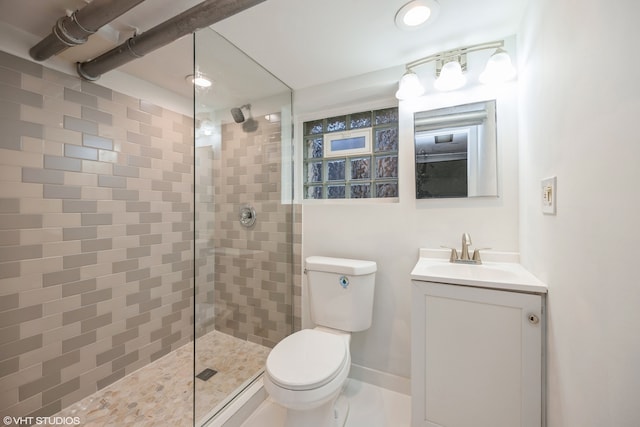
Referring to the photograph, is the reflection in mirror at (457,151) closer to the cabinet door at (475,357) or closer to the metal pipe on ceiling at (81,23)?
the cabinet door at (475,357)

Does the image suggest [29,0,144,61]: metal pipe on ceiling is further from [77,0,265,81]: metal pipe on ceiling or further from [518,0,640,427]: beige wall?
[518,0,640,427]: beige wall

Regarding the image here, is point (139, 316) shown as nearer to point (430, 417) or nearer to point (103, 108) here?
point (103, 108)

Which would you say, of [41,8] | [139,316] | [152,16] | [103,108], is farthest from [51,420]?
[152,16]

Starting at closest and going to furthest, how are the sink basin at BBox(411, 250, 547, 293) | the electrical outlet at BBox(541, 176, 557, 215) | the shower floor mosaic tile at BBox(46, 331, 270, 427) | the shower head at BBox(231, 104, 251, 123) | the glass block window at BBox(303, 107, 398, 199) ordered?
the electrical outlet at BBox(541, 176, 557, 215)
the sink basin at BBox(411, 250, 547, 293)
the shower floor mosaic tile at BBox(46, 331, 270, 427)
the shower head at BBox(231, 104, 251, 123)
the glass block window at BBox(303, 107, 398, 199)

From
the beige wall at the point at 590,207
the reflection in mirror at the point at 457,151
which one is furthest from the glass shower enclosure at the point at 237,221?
the beige wall at the point at 590,207

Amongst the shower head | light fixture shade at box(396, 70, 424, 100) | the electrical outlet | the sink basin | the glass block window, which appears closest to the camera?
the electrical outlet

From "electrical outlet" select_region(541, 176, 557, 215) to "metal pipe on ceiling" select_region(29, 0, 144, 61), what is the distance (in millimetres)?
1740

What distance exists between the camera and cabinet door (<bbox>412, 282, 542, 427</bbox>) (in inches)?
39.1

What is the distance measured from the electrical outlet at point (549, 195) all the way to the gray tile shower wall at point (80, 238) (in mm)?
2499

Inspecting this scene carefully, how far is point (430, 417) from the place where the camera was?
3.81ft

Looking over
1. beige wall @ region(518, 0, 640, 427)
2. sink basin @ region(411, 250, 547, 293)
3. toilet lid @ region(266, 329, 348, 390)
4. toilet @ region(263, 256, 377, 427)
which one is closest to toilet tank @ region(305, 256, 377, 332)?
toilet @ region(263, 256, 377, 427)

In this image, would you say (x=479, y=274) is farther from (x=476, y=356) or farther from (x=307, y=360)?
(x=307, y=360)

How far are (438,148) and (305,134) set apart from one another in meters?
1.10

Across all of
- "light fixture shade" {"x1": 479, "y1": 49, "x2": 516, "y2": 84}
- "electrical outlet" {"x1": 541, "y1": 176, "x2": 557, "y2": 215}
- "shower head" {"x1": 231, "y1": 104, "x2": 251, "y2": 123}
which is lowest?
"electrical outlet" {"x1": 541, "y1": 176, "x2": 557, "y2": 215}
